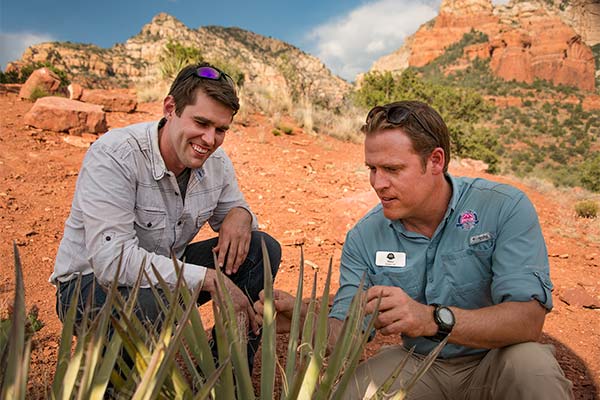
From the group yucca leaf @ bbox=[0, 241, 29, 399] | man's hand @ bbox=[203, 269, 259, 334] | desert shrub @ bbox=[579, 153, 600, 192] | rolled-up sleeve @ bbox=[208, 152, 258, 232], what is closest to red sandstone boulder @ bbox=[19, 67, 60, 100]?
rolled-up sleeve @ bbox=[208, 152, 258, 232]

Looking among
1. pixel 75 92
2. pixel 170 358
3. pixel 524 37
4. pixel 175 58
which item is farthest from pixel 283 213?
pixel 524 37

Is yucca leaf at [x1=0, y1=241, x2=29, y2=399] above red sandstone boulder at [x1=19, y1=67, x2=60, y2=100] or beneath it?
beneath

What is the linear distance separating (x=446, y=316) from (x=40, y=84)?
34.6ft

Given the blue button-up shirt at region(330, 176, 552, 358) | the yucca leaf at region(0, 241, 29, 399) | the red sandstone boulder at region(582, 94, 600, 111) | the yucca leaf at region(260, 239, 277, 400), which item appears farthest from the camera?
the red sandstone boulder at region(582, 94, 600, 111)

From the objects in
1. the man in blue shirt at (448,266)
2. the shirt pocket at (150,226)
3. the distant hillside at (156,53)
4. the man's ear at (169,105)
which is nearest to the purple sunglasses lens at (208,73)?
the man's ear at (169,105)

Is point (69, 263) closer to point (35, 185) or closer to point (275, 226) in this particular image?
point (275, 226)

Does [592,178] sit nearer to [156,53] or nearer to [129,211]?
[129,211]

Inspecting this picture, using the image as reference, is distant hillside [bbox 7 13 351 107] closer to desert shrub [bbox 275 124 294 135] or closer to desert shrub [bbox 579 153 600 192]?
desert shrub [bbox 579 153 600 192]

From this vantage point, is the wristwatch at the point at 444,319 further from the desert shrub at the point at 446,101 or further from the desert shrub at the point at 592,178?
the desert shrub at the point at 592,178

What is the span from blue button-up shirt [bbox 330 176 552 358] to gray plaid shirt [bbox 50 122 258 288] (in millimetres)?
777

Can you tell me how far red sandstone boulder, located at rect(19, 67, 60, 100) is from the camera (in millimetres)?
9648

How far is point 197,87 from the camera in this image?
2367mm

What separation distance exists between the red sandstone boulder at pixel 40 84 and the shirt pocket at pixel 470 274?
1003cm

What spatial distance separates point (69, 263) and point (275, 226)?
3437mm
